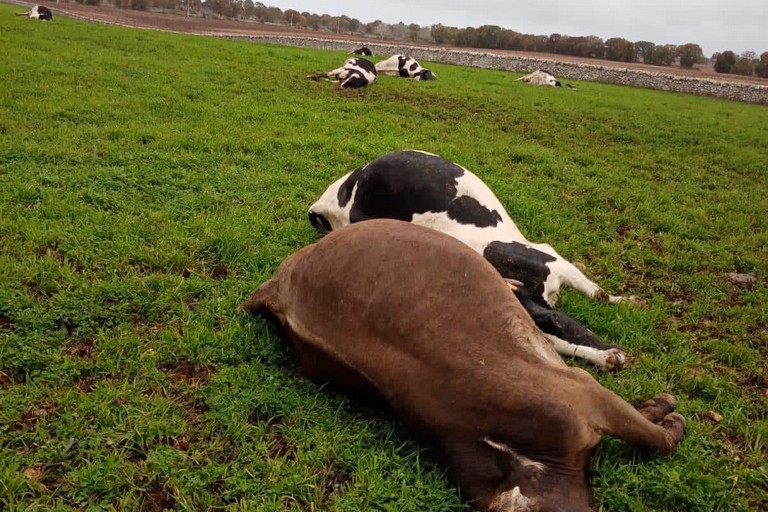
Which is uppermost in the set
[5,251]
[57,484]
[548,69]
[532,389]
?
[548,69]

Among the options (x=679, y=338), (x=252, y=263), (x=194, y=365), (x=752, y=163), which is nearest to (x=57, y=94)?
(x=252, y=263)

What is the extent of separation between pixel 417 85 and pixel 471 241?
36.0 ft

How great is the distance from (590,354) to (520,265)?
70 cm

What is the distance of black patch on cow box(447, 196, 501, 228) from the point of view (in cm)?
420

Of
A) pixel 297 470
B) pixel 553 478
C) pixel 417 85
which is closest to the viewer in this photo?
pixel 553 478

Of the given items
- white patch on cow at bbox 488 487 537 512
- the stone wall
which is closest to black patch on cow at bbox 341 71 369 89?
white patch on cow at bbox 488 487 537 512

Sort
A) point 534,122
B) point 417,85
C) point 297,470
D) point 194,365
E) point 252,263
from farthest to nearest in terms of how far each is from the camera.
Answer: point 417,85
point 534,122
point 252,263
point 194,365
point 297,470

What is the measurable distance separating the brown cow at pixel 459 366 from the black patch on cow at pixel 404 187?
1.20 m

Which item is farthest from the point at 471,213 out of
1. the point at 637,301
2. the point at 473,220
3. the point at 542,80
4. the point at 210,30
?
the point at 210,30

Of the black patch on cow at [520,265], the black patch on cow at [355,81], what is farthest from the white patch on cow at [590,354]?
the black patch on cow at [355,81]

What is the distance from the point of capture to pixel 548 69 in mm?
26688

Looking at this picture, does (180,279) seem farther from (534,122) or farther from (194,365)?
(534,122)

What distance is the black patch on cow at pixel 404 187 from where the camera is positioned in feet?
14.0

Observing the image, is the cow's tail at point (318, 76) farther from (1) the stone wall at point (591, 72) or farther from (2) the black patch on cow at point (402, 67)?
(1) the stone wall at point (591, 72)
